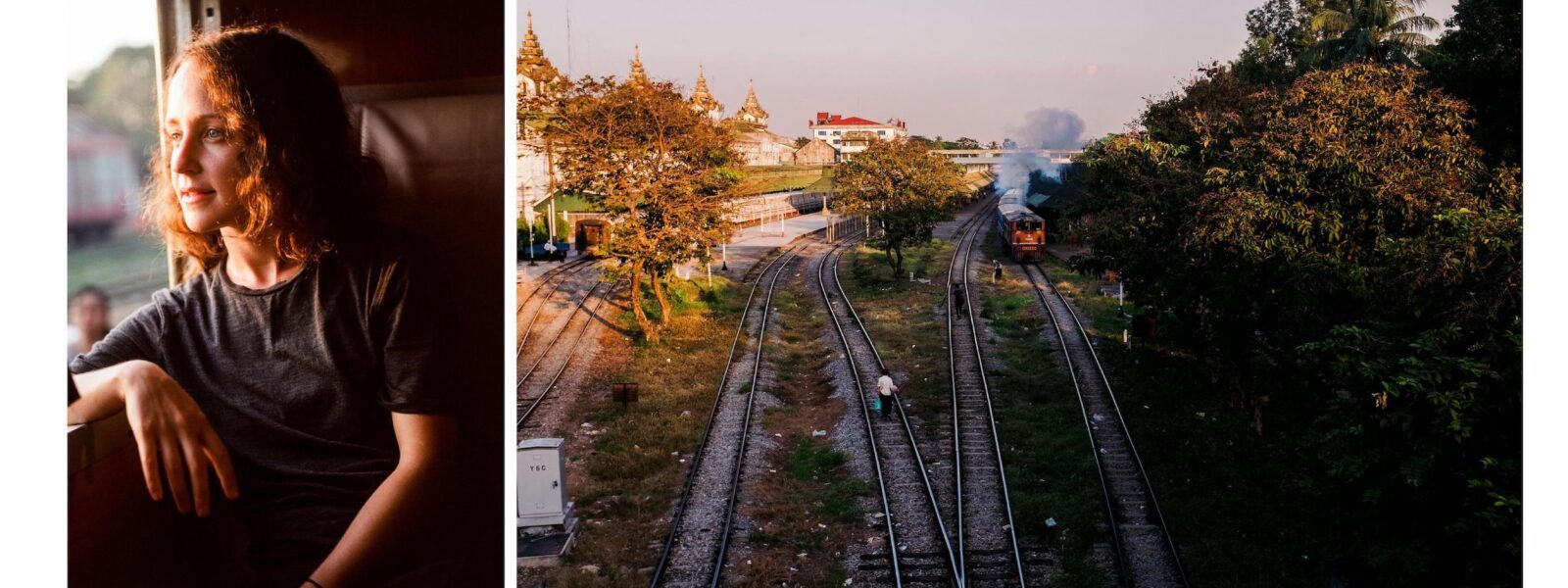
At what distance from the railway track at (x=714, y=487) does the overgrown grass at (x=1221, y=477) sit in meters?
4.20

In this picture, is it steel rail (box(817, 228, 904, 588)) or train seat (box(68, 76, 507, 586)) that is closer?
train seat (box(68, 76, 507, 586))

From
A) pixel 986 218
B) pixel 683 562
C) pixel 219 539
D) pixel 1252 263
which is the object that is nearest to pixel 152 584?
pixel 219 539

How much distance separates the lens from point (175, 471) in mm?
4477

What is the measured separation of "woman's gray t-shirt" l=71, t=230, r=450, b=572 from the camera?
4562 millimetres

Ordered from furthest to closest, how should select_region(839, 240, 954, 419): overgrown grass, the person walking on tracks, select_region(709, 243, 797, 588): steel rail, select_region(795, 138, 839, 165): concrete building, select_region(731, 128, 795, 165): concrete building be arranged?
select_region(795, 138, 839, 165): concrete building, select_region(731, 128, 795, 165): concrete building, select_region(839, 240, 954, 419): overgrown grass, the person walking on tracks, select_region(709, 243, 797, 588): steel rail

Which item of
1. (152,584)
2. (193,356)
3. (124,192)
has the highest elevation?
(124,192)

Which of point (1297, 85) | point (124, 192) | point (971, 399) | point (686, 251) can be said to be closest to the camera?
point (124, 192)

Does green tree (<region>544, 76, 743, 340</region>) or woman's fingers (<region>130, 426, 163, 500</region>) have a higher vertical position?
green tree (<region>544, 76, 743, 340</region>)

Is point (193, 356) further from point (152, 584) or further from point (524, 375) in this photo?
point (524, 375)

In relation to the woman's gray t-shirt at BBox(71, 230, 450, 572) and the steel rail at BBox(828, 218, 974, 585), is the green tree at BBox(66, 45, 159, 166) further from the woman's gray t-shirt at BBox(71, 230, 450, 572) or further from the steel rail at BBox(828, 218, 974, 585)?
the steel rail at BBox(828, 218, 974, 585)

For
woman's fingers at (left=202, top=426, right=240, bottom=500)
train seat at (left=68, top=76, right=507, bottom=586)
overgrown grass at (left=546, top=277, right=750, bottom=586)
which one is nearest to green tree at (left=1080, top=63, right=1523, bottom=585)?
train seat at (left=68, top=76, right=507, bottom=586)

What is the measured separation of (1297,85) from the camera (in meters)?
9.38

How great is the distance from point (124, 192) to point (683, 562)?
557cm

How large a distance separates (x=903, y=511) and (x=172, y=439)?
6781 millimetres
